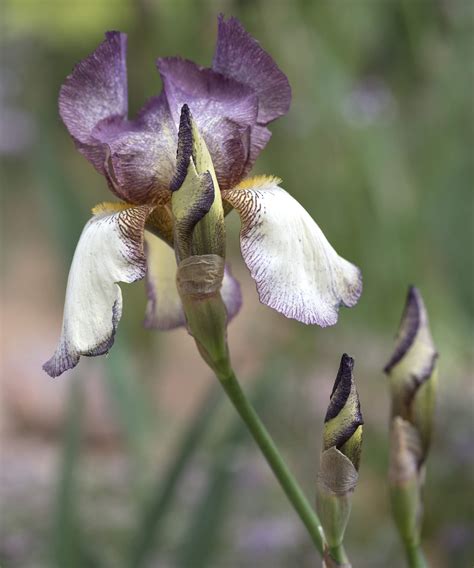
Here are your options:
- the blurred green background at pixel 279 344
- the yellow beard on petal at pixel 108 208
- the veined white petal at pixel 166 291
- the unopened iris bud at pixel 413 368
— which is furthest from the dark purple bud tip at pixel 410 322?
the blurred green background at pixel 279 344

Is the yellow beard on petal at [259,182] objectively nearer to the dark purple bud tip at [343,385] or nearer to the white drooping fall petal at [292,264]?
the white drooping fall petal at [292,264]

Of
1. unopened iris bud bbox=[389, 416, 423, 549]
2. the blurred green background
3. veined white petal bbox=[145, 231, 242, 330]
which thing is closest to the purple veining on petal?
veined white petal bbox=[145, 231, 242, 330]

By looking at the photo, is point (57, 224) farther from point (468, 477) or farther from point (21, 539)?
point (468, 477)

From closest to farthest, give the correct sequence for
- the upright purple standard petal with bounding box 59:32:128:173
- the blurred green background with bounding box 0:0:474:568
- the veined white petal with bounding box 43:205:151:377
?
the veined white petal with bounding box 43:205:151:377, the upright purple standard petal with bounding box 59:32:128:173, the blurred green background with bounding box 0:0:474:568

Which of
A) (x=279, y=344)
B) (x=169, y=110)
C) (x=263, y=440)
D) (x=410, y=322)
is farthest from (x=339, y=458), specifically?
(x=279, y=344)

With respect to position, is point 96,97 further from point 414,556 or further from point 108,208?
point 414,556

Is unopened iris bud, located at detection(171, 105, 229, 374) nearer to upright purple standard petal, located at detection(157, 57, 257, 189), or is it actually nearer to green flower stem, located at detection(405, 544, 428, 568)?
upright purple standard petal, located at detection(157, 57, 257, 189)
